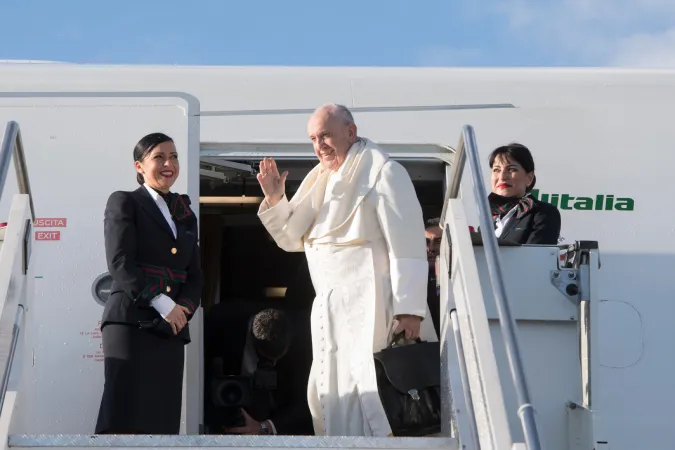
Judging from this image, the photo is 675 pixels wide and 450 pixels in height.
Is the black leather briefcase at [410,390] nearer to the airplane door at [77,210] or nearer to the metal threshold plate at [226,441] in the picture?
the metal threshold plate at [226,441]

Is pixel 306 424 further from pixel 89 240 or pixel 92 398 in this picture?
pixel 89 240

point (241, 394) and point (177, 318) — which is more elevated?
point (177, 318)

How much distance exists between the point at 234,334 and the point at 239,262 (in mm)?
1774

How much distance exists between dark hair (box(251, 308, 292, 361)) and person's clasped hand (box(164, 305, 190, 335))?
0.81 meters

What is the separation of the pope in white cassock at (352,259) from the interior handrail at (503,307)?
447 mm

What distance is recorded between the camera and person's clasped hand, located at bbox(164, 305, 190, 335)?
468 centimetres

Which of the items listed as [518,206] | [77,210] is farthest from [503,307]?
[77,210]

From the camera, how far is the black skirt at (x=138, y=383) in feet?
15.1

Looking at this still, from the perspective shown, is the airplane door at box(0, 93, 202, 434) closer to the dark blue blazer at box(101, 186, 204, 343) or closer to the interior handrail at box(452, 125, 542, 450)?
the dark blue blazer at box(101, 186, 204, 343)

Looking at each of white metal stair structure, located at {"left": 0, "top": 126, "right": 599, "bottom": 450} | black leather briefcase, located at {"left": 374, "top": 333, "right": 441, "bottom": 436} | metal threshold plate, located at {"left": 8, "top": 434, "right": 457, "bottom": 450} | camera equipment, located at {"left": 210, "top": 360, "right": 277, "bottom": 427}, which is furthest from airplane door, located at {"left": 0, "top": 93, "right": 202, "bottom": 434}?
metal threshold plate, located at {"left": 8, "top": 434, "right": 457, "bottom": 450}

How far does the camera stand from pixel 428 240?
5949 millimetres

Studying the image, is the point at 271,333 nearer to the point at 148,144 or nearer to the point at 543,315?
the point at 148,144

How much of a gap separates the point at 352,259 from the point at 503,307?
3.70ft

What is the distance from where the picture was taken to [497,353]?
190 inches
